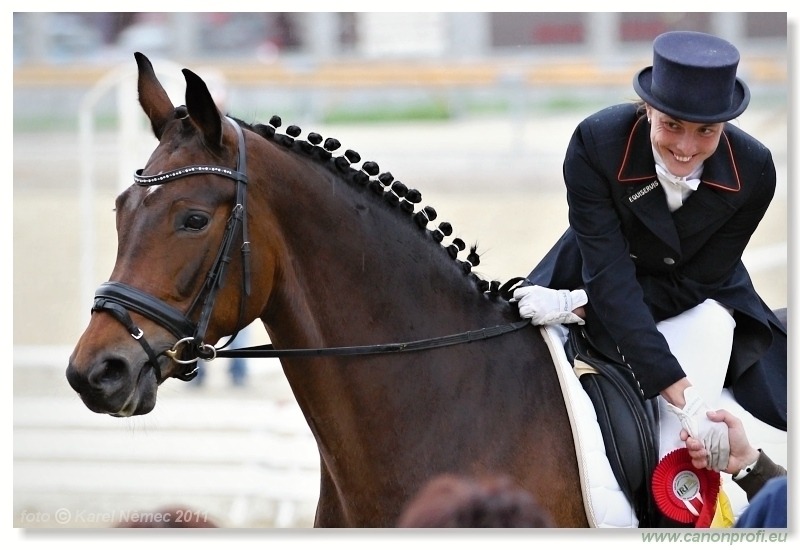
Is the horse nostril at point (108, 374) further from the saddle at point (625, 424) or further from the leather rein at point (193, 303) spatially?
the saddle at point (625, 424)

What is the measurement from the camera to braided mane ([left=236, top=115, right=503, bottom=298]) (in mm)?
2658

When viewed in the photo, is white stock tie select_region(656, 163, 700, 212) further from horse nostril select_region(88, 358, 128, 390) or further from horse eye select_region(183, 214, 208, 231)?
horse nostril select_region(88, 358, 128, 390)

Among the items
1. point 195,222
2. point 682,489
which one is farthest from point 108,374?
point 682,489

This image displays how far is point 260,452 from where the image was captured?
5.16 metres

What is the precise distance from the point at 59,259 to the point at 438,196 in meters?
2.75

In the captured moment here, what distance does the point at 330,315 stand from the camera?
8.48ft

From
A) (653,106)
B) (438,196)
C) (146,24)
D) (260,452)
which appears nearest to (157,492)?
(260,452)

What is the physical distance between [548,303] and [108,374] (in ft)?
3.86

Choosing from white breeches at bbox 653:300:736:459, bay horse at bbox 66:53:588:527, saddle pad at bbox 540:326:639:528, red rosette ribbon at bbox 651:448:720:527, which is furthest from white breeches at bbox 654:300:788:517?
bay horse at bbox 66:53:588:527

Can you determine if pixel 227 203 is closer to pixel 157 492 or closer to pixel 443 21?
pixel 443 21

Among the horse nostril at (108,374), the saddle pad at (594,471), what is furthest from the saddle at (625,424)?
the horse nostril at (108,374)

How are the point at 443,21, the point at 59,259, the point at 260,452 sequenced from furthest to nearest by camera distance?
the point at 59,259 < the point at 260,452 < the point at 443,21

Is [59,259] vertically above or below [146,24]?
below

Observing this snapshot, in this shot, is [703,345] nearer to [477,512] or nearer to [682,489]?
[682,489]
